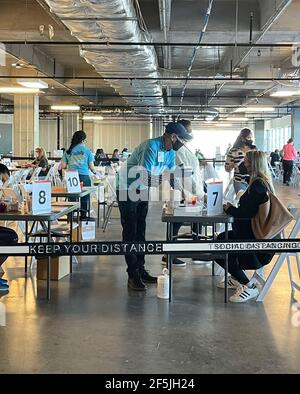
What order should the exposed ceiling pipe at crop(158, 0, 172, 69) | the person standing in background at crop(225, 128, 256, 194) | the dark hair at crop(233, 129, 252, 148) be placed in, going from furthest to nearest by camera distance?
the exposed ceiling pipe at crop(158, 0, 172, 69) → the dark hair at crop(233, 129, 252, 148) → the person standing in background at crop(225, 128, 256, 194)

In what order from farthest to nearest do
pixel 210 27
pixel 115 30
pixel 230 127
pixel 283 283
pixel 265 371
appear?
pixel 230 127 → pixel 210 27 → pixel 115 30 → pixel 283 283 → pixel 265 371

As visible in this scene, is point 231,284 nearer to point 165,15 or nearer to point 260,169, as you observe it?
point 260,169

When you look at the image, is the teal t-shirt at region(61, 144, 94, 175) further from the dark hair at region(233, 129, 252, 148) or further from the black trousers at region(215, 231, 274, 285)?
the black trousers at region(215, 231, 274, 285)

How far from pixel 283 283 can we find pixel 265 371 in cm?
213

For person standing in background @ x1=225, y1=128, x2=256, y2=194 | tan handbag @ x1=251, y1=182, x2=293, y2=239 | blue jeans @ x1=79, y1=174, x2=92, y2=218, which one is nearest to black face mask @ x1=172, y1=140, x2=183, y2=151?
tan handbag @ x1=251, y1=182, x2=293, y2=239

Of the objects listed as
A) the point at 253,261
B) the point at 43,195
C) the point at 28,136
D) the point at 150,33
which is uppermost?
the point at 150,33

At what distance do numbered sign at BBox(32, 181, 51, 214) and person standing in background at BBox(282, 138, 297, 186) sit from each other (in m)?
13.1

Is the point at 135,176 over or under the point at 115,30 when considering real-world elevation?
under

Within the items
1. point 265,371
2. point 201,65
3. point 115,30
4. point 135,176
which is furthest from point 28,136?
point 265,371

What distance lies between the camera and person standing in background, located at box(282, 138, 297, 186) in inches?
657

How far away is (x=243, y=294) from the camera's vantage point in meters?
4.34

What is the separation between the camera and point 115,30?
623 cm

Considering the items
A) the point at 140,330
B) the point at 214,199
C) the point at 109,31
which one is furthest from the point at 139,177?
the point at 109,31

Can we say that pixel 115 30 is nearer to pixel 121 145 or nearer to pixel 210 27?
pixel 210 27
